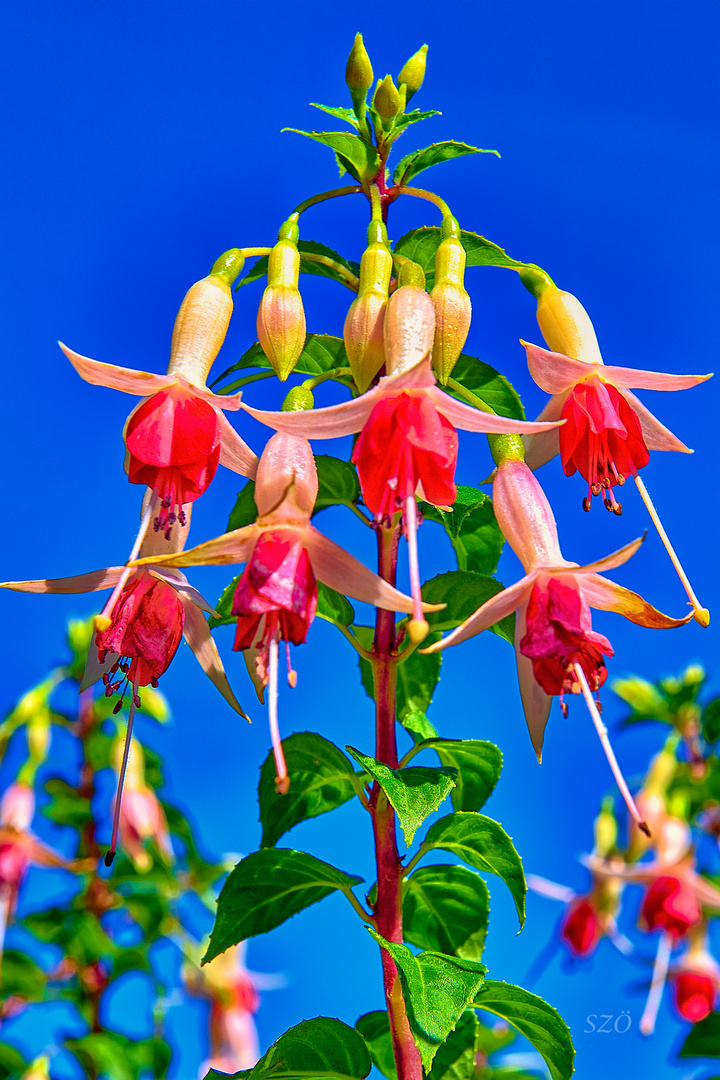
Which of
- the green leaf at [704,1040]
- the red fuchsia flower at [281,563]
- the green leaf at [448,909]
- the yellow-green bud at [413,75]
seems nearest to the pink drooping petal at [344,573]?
the red fuchsia flower at [281,563]

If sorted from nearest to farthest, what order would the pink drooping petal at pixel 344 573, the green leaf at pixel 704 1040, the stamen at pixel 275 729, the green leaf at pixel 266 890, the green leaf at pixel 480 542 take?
1. the stamen at pixel 275 729
2. the pink drooping petal at pixel 344 573
3. the green leaf at pixel 266 890
4. the green leaf at pixel 480 542
5. the green leaf at pixel 704 1040

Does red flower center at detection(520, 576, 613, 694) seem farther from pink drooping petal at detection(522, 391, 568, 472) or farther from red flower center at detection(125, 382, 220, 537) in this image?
red flower center at detection(125, 382, 220, 537)

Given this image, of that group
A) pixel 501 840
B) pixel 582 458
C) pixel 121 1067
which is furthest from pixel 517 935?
pixel 121 1067

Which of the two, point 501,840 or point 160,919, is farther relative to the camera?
point 160,919

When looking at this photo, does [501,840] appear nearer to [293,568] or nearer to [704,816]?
[293,568]

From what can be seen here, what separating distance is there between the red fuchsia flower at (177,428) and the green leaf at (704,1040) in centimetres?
181

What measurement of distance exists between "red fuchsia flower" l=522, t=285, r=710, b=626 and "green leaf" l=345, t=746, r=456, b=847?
0.38 m

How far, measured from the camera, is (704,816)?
2980 mm

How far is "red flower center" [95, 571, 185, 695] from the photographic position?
105 cm

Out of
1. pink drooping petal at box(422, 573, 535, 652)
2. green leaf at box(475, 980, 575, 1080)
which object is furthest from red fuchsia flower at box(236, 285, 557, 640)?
→ green leaf at box(475, 980, 575, 1080)

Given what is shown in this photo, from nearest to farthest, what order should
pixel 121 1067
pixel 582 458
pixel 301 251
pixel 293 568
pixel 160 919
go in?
pixel 293 568
pixel 582 458
pixel 301 251
pixel 121 1067
pixel 160 919

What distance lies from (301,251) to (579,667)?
2.41 feet

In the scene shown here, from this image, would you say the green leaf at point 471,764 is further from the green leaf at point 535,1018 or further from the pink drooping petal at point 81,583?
the pink drooping petal at point 81,583

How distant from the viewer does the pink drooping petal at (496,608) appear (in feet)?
3.09
